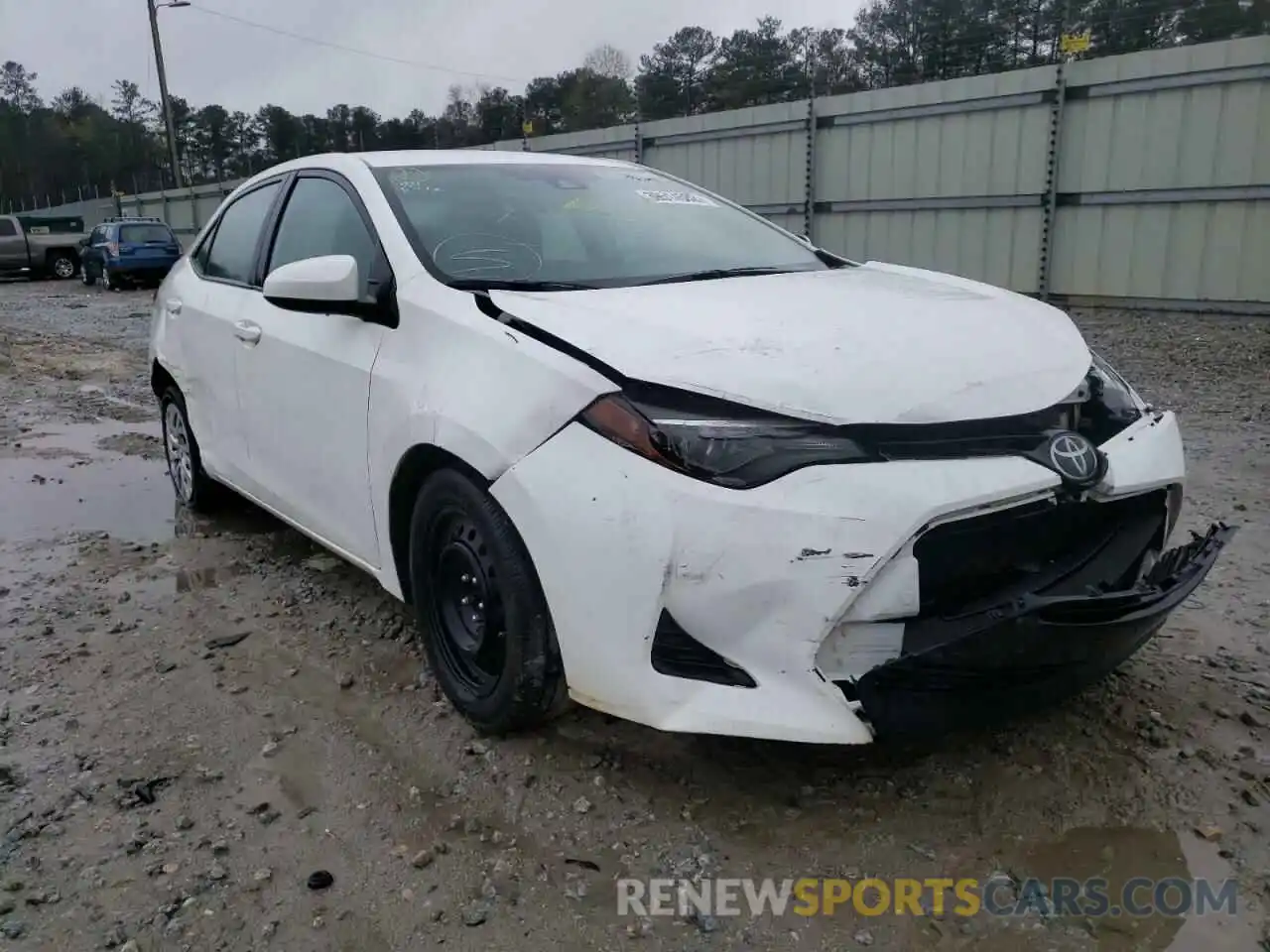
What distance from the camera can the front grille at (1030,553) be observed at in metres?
2.13

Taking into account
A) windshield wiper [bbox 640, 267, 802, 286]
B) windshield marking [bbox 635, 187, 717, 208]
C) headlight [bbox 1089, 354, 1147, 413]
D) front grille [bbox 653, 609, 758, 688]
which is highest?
windshield marking [bbox 635, 187, 717, 208]

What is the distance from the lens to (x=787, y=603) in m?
2.07

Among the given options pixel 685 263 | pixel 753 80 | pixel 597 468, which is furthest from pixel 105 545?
pixel 753 80

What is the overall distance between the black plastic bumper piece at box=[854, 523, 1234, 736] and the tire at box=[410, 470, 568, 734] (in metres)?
0.80

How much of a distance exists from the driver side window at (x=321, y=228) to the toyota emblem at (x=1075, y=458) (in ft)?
6.34

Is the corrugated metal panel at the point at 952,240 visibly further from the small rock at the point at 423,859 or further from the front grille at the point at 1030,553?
the small rock at the point at 423,859

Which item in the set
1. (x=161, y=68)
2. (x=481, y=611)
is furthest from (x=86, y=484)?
(x=161, y=68)

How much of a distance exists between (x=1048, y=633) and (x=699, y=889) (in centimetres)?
92

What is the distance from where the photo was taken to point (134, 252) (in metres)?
21.4

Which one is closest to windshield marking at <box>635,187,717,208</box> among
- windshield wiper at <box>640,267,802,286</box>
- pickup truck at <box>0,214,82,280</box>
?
windshield wiper at <box>640,267,802,286</box>

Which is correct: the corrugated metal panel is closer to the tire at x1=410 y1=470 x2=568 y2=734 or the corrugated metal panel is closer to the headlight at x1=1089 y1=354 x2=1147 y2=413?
the headlight at x1=1089 y1=354 x2=1147 y2=413

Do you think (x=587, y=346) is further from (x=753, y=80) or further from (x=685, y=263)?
(x=753, y=80)

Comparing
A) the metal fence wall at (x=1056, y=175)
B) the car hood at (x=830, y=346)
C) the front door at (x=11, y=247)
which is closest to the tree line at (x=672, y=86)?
the metal fence wall at (x=1056, y=175)

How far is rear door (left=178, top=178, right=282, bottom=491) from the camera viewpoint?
399 cm
